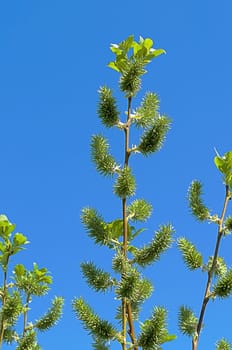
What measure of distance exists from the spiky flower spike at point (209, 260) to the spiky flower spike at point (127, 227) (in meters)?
0.19

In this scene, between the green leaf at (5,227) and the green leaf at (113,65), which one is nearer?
the green leaf at (5,227)

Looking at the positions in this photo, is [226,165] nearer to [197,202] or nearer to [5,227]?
[197,202]

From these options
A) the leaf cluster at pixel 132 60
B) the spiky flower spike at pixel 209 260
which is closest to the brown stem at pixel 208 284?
the spiky flower spike at pixel 209 260

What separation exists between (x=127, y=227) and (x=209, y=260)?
65 centimetres

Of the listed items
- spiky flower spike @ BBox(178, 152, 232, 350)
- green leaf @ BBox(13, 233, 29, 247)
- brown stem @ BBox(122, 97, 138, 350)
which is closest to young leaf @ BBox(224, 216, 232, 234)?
spiky flower spike @ BBox(178, 152, 232, 350)

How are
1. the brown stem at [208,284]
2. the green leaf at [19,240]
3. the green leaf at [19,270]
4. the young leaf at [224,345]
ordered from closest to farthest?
the brown stem at [208,284], the young leaf at [224,345], the green leaf at [19,240], the green leaf at [19,270]

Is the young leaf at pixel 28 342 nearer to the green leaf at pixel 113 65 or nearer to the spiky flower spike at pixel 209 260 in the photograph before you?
the spiky flower spike at pixel 209 260

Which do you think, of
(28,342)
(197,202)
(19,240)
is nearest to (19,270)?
(19,240)

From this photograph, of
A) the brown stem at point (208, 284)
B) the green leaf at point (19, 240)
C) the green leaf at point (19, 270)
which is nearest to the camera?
the brown stem at point (208, 284)

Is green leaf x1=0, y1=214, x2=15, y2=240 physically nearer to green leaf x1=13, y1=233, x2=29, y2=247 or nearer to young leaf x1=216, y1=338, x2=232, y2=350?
green leaf x1=13, y1=233, x2=29, y2=247

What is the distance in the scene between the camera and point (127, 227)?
4.31m

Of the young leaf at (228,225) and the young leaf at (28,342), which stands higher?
the young leaf at (228,225)

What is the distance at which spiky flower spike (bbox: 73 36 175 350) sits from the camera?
3.91 meters

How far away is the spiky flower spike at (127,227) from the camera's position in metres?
3.91
